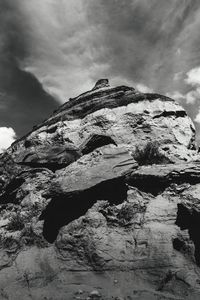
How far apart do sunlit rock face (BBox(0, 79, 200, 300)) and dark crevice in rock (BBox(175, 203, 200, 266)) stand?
4 cm

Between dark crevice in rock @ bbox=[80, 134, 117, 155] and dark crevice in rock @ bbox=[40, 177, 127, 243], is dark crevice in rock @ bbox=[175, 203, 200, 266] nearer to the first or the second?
dark crevice in rock @ bbox=[40, 177, 127, 243]

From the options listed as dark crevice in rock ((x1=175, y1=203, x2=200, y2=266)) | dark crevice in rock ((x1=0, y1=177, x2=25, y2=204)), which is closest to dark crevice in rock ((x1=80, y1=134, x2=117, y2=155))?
dark crevice in rock ((x1=0, y1=177, x2=25, y2=204))

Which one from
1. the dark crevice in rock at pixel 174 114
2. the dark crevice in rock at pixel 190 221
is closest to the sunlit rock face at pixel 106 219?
the dark crevice in rock at pixel 190 221

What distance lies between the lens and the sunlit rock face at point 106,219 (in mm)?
9836

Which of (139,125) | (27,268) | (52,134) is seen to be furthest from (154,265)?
(52,134)

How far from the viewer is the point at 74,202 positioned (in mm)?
12672

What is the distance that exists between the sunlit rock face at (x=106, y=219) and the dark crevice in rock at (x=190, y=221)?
0.04 metres

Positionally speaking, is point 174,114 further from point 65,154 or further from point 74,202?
point 74,202

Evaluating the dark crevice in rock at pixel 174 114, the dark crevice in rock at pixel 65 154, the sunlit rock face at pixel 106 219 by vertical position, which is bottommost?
the sunlit rock face at pixel 106 219

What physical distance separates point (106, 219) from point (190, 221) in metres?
3.32

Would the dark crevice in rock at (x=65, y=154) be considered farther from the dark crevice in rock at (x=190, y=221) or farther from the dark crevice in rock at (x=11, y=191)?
the dark crevice in rock at (x=190, y=221)

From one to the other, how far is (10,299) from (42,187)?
626 centimetres

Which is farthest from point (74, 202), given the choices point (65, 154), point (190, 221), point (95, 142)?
point (190, 221)

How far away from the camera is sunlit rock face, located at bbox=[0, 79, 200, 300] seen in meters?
9.84
